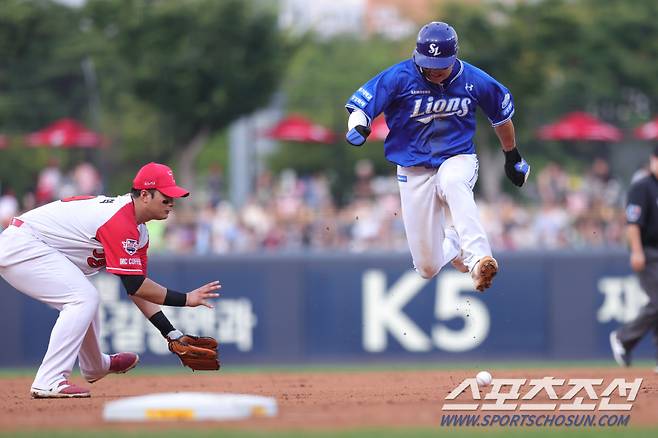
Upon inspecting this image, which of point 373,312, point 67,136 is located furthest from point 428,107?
point 67,136

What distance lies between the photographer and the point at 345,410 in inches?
314

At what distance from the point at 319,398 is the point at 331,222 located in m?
8.86

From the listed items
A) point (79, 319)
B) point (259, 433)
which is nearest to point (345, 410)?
point (259, 433)

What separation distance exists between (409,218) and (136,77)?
14.2m

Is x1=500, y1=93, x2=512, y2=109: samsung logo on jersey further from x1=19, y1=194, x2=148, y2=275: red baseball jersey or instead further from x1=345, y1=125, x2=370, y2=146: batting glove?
x1=19, y1=194, x2=148, y2=275: red baseball jersey

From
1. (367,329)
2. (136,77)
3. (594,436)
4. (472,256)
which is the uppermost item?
(136,77)

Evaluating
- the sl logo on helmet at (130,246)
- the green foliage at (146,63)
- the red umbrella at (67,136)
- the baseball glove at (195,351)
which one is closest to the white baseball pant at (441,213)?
the baseball glove at (195,351)

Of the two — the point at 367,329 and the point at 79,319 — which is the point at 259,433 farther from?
the point at 367,329

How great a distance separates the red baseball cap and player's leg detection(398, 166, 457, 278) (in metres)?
1.89

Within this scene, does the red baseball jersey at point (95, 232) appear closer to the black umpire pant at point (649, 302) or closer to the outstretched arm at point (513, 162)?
the outstretched arm at point (513, 162)

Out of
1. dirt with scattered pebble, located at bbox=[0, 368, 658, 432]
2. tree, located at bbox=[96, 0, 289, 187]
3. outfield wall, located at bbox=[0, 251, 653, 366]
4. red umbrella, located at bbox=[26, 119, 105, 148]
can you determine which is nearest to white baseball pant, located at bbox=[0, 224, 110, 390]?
dirt with scattered pebble, located at bbox=[0, 368, 658, 432]

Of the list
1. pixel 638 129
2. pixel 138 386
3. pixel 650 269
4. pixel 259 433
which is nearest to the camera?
pixel 259 433

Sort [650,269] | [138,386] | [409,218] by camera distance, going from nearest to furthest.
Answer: [409,218] < [138,386] < [650,269]

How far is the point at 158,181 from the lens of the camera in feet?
28.1
